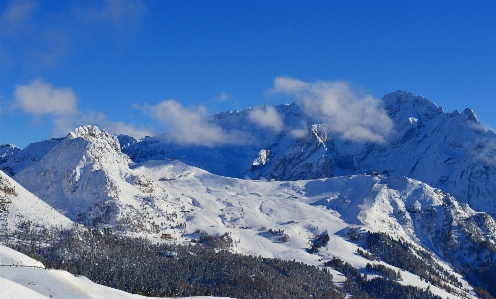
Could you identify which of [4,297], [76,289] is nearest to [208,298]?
[76,289]

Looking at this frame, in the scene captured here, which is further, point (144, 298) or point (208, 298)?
point (208, 298)

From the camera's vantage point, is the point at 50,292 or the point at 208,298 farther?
the point at 208,298

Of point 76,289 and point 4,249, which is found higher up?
point 4,249

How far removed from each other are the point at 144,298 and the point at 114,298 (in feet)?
35.4

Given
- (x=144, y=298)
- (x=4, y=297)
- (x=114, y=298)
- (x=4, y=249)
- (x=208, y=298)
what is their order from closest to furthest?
(x=4, y=297) → (x=114, y=298) → (x=144, y=298) → (x=208, y=298) → (x=4, y=249)

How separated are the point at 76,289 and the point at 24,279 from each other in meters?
13.4

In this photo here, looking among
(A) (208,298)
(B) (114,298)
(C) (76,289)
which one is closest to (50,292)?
(C) (76,289)

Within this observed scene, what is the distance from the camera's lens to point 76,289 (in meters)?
130

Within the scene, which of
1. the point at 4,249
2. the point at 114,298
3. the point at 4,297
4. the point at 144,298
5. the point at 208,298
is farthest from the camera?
the point at 4,249

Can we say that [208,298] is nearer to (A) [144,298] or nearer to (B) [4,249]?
(A) [144,298]

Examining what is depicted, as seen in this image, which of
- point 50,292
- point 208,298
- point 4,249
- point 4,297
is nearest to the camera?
point 4,297

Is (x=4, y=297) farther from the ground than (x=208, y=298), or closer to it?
closer to it

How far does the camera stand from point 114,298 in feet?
448

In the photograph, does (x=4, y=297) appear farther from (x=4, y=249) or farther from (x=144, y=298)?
(x=4, y=249)
